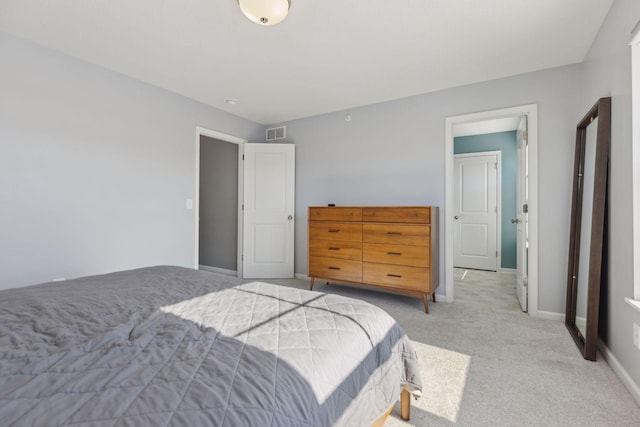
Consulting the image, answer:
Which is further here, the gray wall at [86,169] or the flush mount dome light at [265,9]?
the gray wall at [86,169]

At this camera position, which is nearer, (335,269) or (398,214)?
(398,214)

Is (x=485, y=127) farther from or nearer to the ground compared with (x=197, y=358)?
farther from the ground

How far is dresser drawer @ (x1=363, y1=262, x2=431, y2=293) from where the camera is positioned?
2.96 metres

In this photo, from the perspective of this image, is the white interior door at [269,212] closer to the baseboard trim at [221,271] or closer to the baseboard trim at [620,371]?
the baseboard trim at [221,271]

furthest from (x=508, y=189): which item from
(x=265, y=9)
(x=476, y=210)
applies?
(x=265, y=9)

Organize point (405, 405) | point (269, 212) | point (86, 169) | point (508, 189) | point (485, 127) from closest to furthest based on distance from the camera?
point (405, 405), point (86, 169), point (269, 212), point (485, 127), point (508, 189)

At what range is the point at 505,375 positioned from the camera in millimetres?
1842

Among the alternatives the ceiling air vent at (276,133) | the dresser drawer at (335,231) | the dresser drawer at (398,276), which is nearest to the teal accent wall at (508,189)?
the dresser drawer at (398,276)

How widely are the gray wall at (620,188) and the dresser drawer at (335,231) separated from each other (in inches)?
79.9

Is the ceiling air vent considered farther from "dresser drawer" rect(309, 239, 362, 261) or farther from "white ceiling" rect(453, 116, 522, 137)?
"white ceiling" rect(453, 116, 522, 137)

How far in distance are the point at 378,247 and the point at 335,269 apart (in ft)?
2.02

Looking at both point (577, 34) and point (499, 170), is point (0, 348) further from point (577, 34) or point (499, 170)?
point (499, 170)

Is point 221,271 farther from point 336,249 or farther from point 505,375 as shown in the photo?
point 505,375

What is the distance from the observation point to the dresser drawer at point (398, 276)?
296 cm
